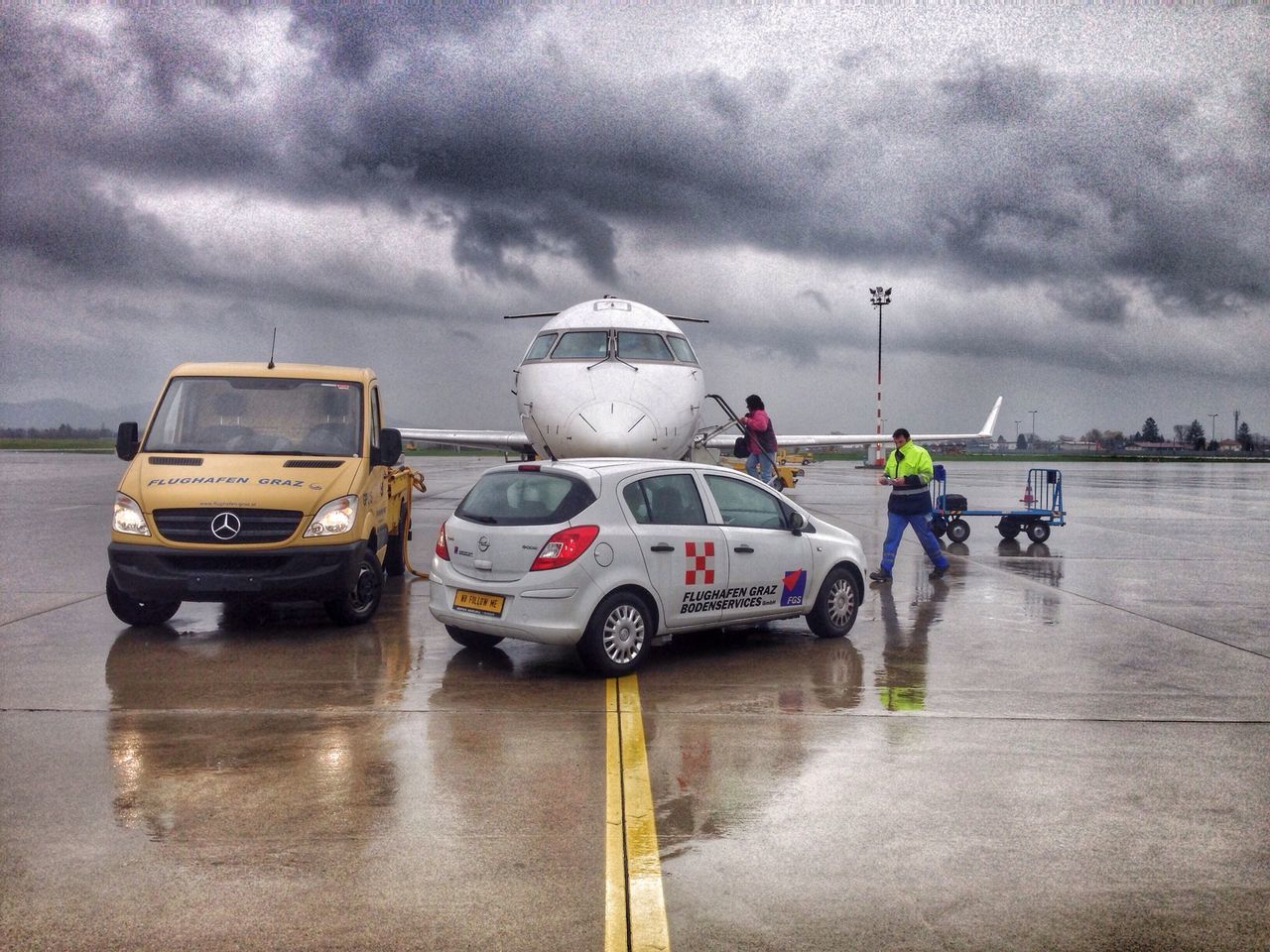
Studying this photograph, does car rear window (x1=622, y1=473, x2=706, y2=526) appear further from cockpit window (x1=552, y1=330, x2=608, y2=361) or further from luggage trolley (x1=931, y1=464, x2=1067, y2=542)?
luggage trolley (x1=931, y1=464, x2=1067, y2=542)

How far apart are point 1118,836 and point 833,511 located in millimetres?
19277

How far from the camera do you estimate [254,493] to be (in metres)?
8.77

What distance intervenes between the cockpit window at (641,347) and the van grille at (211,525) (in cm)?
817

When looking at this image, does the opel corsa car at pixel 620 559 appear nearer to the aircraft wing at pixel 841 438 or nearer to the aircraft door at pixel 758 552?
the aircraft door at pixel 758 552

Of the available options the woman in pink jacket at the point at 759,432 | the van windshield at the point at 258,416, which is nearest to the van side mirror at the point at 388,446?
the van windshield at the point at 258,416

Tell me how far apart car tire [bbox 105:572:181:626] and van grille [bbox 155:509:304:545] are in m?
0.79

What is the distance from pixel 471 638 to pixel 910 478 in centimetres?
641

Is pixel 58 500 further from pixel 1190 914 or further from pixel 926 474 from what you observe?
pixel 1190 914

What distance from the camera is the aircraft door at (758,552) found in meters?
8.20

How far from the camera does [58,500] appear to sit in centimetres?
2581

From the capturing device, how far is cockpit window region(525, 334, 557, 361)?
1684 cm

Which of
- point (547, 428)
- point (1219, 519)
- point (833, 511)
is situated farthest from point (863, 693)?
point (1219, 519)

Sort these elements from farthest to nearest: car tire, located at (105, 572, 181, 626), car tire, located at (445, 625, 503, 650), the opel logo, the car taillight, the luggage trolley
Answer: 1. the luggage trolley
2. car tire, located at (105, 572, 181, 626)
3. the opel logo
4. car tire, located at (445, 625, 503, 650)
5. the car taillight

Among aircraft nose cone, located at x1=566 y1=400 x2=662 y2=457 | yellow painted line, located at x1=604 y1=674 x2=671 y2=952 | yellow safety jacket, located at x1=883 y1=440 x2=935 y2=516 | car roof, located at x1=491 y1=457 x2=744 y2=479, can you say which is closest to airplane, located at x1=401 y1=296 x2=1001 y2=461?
aircraft nose cone, located at x1=566 y1=400 x2=662 y2=457
